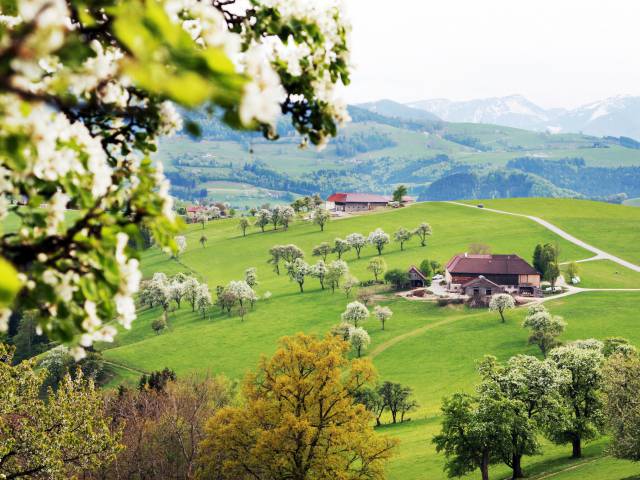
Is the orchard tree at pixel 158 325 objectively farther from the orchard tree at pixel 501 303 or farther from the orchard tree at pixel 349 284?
the orchard tree at pixel 501 303

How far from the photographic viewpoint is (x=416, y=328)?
102562mm

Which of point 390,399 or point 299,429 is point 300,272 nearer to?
point 390,399

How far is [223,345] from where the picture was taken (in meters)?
105

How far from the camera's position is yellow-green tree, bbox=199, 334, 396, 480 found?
37500mm

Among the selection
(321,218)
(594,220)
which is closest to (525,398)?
(594,220)

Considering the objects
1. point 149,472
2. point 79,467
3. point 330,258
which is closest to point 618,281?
point 330,258

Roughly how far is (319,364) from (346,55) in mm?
33397

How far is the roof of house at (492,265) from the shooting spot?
118 meters

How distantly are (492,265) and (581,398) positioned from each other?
69.0m

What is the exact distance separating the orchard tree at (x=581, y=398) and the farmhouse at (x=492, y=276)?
5975 centimetres

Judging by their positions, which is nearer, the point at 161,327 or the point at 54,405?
the point at 54,405

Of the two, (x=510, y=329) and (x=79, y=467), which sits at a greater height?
(x=79, y=467)

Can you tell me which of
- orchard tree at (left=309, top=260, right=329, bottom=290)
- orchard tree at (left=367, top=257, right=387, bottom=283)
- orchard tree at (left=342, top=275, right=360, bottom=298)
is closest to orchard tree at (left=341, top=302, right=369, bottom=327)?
orchard tree at (left=342, top=275, right=360, bottom=298)

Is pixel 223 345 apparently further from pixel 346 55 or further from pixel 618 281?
pixel 346 55
